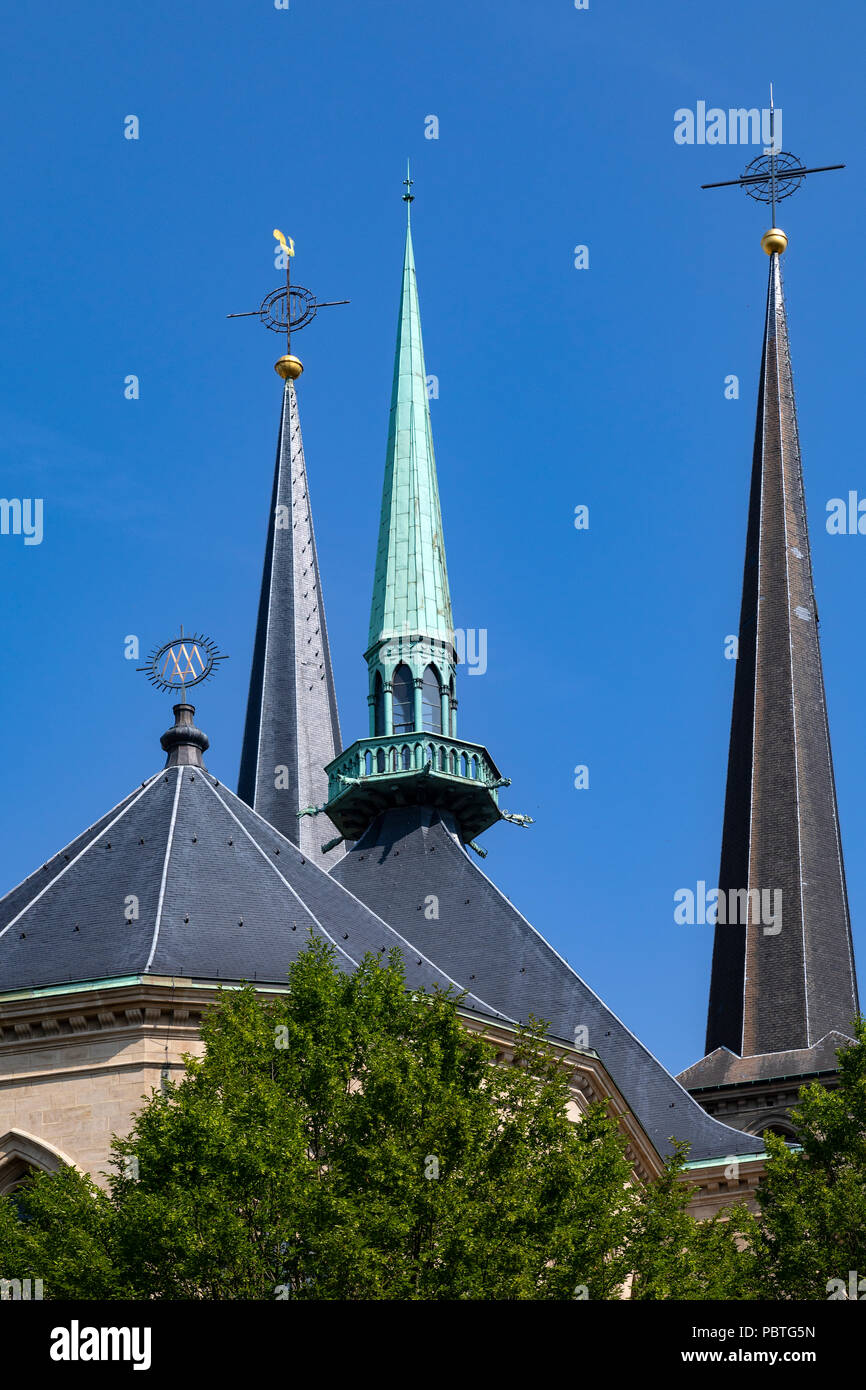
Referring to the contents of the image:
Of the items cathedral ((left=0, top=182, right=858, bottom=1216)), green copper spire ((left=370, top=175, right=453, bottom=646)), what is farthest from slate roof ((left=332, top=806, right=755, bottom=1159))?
green copper spire ((left=370, top=175, right=453, bottom=646))

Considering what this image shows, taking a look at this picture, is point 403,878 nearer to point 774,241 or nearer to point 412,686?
point 412,686

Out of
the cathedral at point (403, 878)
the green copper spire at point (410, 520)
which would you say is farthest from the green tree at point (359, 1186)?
the green copper spire at point (410, 520)

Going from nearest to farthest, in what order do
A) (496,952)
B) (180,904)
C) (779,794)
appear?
(180,904), (496,952), (779,794)

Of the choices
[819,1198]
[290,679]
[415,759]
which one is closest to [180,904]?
[819,1198]

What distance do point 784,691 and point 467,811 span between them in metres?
14.5

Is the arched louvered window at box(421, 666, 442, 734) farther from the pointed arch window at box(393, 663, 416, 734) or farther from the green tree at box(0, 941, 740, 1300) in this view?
the green tree at box(0, 941, 740, 1300)

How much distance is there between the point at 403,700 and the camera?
60.0 m

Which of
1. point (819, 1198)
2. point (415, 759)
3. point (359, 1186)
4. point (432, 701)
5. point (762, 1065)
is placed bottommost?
point (359, 1186)

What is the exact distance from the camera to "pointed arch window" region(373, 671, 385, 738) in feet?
196

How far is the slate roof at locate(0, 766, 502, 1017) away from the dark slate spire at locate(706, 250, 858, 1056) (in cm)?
2062

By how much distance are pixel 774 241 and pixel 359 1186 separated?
5263cm

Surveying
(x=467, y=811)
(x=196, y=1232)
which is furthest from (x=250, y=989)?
(x=467, y=811)
